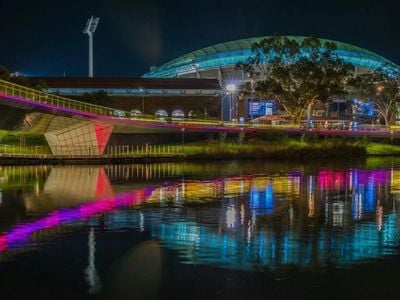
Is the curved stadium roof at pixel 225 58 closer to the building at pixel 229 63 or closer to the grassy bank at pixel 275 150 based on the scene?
the building at pixel 229 63

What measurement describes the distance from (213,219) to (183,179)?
1631 centimetres

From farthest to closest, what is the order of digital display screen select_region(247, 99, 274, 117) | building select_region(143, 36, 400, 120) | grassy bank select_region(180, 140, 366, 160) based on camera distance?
1. building select_region(143, 36, 400, 120)
2. digital display screen select_region(247, 99, 274, 117)
3. grassy bank select_region(180, 140, 366, 160)

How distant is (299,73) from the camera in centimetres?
7344

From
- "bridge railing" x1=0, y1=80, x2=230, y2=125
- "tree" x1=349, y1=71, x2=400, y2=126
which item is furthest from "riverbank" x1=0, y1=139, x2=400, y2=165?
"tree" x1=349, y1=71, x2=400, y2=126

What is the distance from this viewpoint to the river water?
12109mm

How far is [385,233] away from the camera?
18.0m

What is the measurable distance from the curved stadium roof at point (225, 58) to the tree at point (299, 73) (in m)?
Answer: 42.6

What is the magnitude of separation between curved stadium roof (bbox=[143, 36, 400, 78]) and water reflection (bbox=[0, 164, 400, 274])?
3408 inches

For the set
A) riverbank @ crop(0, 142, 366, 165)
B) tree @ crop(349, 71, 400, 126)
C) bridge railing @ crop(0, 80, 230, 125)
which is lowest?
riverbank @ crop(0, 142, 366, 165)

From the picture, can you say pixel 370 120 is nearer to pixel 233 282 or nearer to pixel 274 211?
pixel 274 211

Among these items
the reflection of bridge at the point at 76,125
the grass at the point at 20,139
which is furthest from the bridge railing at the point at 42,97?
A: the grass at the point at 20,139

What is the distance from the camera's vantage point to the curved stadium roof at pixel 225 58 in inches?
4819

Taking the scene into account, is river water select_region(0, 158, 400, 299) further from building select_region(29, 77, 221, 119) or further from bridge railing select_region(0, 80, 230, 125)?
building select_region(29, 77, 221, 119)

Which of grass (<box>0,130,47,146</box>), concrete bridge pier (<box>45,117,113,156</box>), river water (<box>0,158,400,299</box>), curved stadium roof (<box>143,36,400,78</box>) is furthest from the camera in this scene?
curved stadium roof (<box>143,36,400,78</box>)
